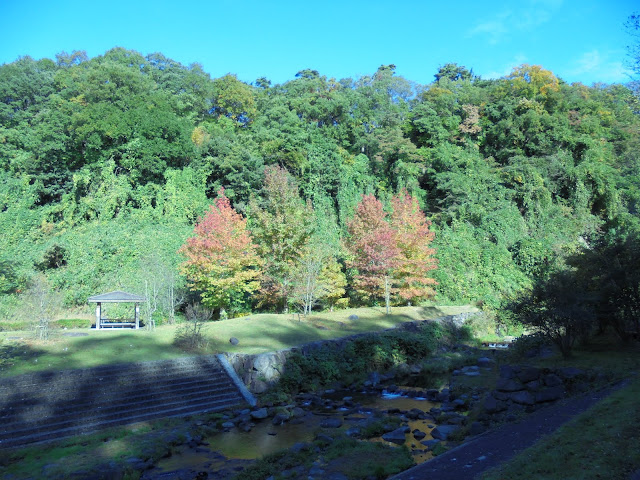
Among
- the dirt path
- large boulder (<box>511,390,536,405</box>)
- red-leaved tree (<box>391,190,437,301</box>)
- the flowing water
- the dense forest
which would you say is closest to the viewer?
the dirt path

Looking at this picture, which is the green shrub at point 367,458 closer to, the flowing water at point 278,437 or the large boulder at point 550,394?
the flowing water at point 278,437

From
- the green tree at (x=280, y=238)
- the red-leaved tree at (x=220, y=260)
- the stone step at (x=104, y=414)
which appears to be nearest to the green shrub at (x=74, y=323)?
the red-leaved tree at (x=220, y=260)

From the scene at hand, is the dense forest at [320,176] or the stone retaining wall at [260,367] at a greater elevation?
the dense forest at [320,176]

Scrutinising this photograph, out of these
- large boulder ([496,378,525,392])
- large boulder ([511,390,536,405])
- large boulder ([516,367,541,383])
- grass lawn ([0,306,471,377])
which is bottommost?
grass lawn ([0,306,471,377])

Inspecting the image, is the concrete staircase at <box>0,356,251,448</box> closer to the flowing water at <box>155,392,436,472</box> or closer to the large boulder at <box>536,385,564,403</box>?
the flowing water at <box>155,392,436,472</box>

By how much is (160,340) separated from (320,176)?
20.7 meters

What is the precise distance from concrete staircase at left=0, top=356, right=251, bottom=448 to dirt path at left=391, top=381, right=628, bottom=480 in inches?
249

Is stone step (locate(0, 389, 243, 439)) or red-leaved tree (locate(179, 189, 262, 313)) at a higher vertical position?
red-leaved tree (locate(179, 189, 262, 313))

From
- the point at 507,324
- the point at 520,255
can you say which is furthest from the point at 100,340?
the point at 520,255

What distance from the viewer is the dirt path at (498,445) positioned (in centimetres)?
541

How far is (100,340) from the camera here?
1334 centimetres

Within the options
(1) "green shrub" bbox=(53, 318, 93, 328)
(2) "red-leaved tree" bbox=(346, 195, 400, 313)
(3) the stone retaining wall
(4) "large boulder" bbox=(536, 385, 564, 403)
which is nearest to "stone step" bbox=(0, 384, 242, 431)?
(3) the stone retaining wall

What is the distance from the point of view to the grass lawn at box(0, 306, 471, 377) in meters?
11.0

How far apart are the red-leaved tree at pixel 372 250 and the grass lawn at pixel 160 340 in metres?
2.44
